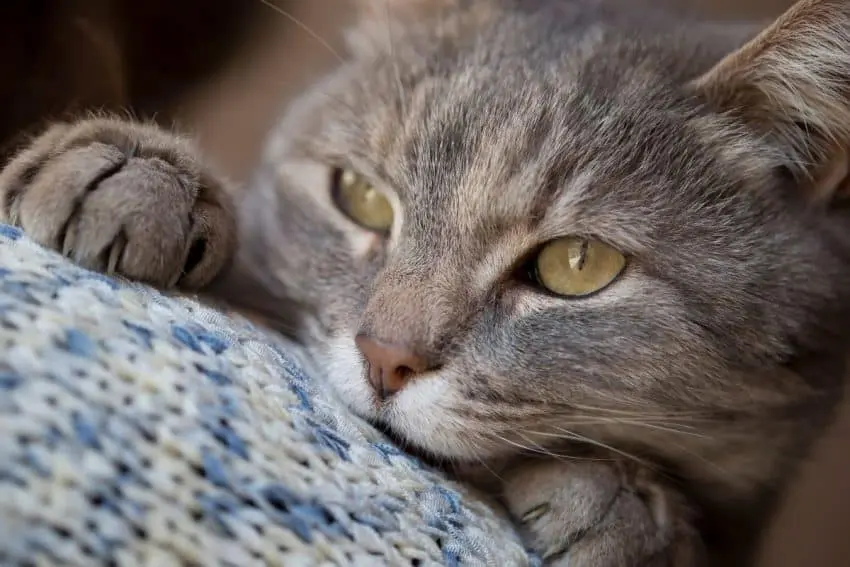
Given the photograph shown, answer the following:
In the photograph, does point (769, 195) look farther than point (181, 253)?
Yes

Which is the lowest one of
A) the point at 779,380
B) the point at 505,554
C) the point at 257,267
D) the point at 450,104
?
the point at 505,554

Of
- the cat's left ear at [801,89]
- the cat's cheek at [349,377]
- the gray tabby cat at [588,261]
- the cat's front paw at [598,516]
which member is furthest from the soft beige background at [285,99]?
the cat's cheek at [349,377]

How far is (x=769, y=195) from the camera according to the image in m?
0.94

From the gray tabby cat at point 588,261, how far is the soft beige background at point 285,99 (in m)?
0.07

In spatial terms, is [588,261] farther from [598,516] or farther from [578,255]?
[598,516]

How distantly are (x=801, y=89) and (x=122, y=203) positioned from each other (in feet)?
2.37

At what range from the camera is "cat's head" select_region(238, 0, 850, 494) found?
0.86 metres

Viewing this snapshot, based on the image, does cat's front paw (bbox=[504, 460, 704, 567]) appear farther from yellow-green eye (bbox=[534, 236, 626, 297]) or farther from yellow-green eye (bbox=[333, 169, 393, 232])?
yellow-green eye (bbox=[333, 169, 393, 232])

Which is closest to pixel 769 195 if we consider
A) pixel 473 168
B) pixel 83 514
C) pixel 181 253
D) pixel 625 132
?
pixel 625 132

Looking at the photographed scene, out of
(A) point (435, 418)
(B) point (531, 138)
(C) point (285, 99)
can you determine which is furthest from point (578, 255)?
(C) point (285, 99)

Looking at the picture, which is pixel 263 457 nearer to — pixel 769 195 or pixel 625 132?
pixel 625 132

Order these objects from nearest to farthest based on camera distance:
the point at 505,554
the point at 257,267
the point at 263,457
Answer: the point at 263,457, the point at 505,554, the point at 257,267

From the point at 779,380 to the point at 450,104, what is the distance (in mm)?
492

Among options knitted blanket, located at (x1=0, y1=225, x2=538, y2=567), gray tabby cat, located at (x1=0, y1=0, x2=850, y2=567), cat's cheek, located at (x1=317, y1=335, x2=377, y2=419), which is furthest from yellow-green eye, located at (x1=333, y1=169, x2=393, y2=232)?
knitted blanket, located at (x1=0, y1=225, x2=538, y2=567)
